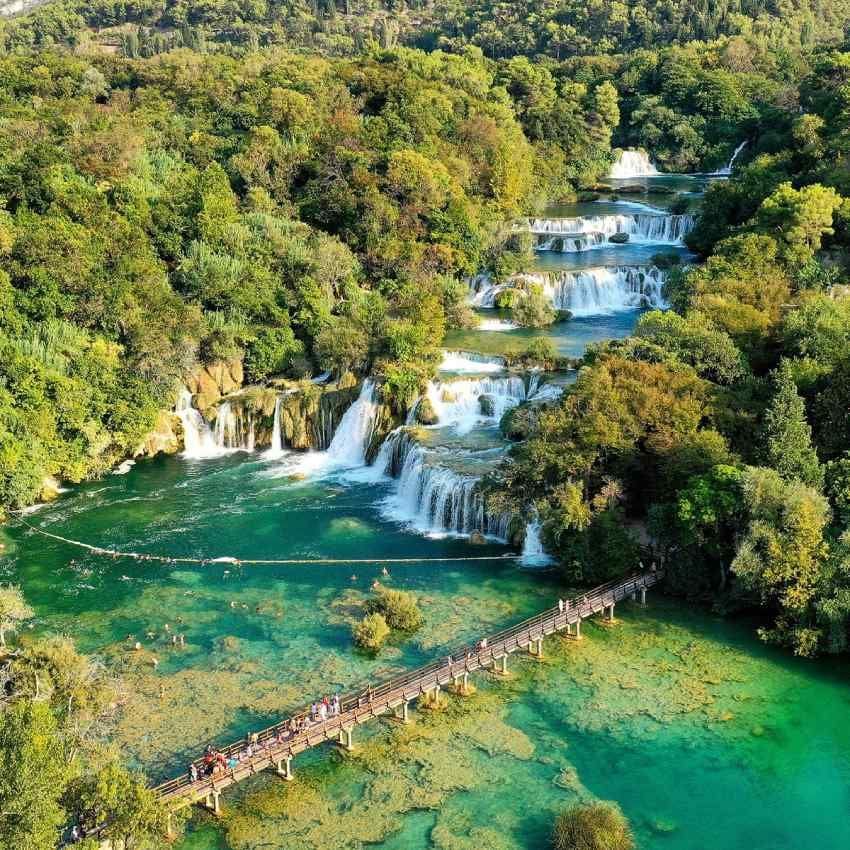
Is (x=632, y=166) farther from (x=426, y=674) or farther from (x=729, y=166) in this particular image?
(x=426, y=674)

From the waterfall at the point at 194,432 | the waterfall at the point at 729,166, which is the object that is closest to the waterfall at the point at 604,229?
the waterfall at the point at 729,166

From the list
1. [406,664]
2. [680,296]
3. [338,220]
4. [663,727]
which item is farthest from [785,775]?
[338,220]

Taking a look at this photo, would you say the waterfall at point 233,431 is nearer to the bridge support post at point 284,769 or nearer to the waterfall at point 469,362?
the waterfall at point 469,362

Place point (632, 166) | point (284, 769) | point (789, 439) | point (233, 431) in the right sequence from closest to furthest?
1. point (284, 769)
2. point (789, 439)
3. point (233, 431)
4. point (632, 166)

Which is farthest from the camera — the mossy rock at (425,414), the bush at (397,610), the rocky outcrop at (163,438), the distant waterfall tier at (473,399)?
the rocky outcrop at (163,438)

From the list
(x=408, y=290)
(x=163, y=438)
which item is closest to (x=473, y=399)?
(x=408, y=290)

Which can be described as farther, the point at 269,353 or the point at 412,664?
the point at 269,353

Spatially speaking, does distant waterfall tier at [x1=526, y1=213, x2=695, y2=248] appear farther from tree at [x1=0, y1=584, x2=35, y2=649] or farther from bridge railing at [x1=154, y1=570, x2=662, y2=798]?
tree at [x1=0, y1=584, x2=35, y2=649]

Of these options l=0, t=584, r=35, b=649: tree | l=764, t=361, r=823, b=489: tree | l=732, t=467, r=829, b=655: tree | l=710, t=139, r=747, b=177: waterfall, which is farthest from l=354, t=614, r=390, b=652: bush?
l=710, t=139, r=747, b=177: waterfall
